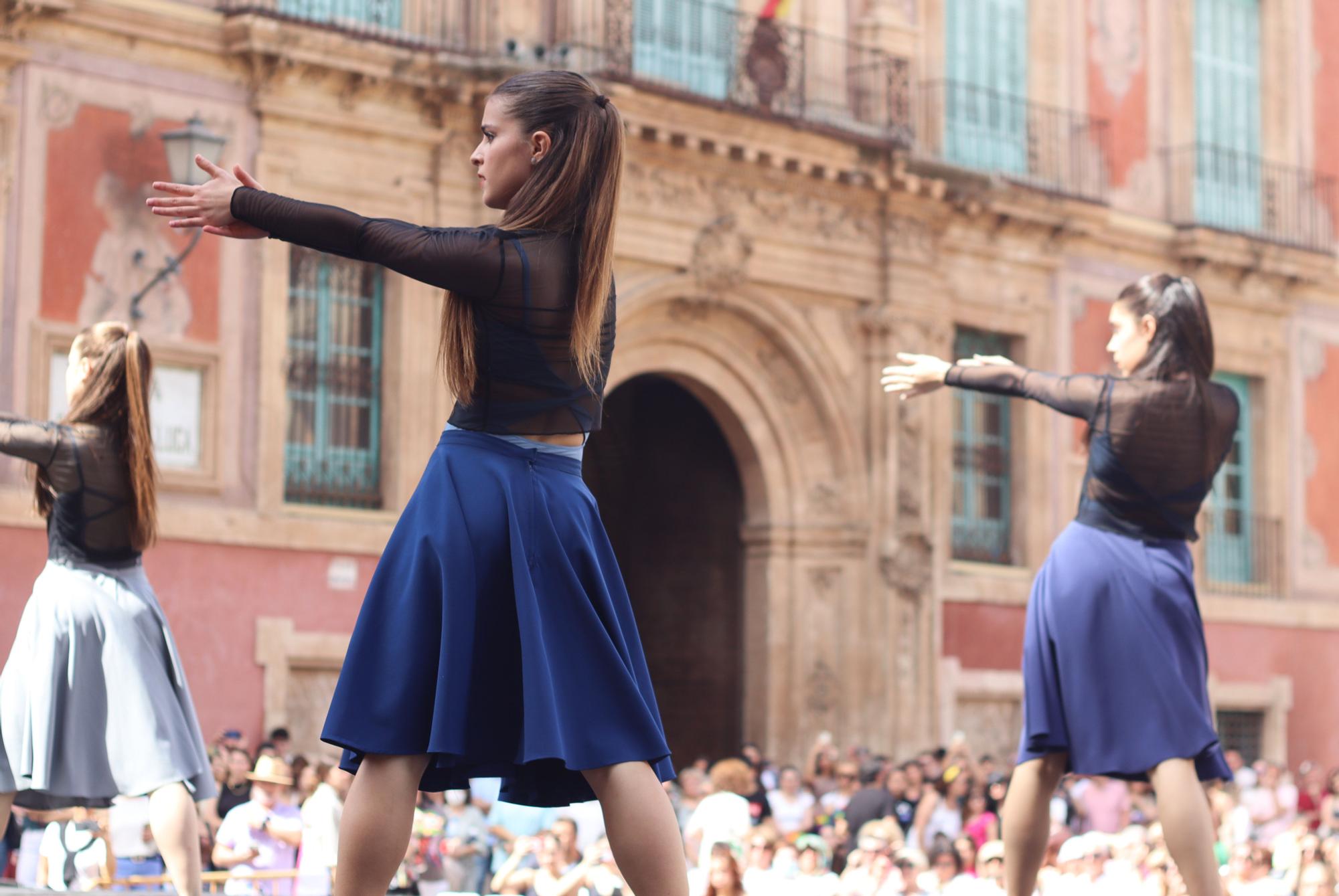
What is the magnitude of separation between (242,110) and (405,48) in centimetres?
139

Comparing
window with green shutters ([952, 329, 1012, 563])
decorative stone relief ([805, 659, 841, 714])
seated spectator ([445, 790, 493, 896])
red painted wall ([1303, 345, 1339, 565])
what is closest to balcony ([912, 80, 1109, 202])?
window with green shutters ([952, 329, 1012, 563])

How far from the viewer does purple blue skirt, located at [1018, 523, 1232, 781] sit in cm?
561

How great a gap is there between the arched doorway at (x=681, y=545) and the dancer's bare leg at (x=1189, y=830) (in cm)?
1415

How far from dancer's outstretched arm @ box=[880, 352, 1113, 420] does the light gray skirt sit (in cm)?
226

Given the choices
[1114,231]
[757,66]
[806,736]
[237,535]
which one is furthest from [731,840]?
[1114,231]

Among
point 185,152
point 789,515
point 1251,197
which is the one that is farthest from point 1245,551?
point 185,152

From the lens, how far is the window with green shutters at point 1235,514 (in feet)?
76.0

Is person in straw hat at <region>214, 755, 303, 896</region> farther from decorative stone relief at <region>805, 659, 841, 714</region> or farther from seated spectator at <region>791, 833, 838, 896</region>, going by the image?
decorative stone relief at <region>805, 659, 841, 714</region>

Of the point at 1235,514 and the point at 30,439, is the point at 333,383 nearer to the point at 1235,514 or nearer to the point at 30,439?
the point at 30,439

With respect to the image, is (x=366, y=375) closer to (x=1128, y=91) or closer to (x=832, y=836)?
(x=832, y=836)

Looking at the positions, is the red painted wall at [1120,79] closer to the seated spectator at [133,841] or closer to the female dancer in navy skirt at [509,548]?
the seated spectator at [133,841]

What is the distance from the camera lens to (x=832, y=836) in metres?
14.0

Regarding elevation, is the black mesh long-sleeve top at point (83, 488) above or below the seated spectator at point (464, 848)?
above

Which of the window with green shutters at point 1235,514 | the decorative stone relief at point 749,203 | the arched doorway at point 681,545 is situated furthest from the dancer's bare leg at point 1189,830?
the window with green shutters at point 1235,514
